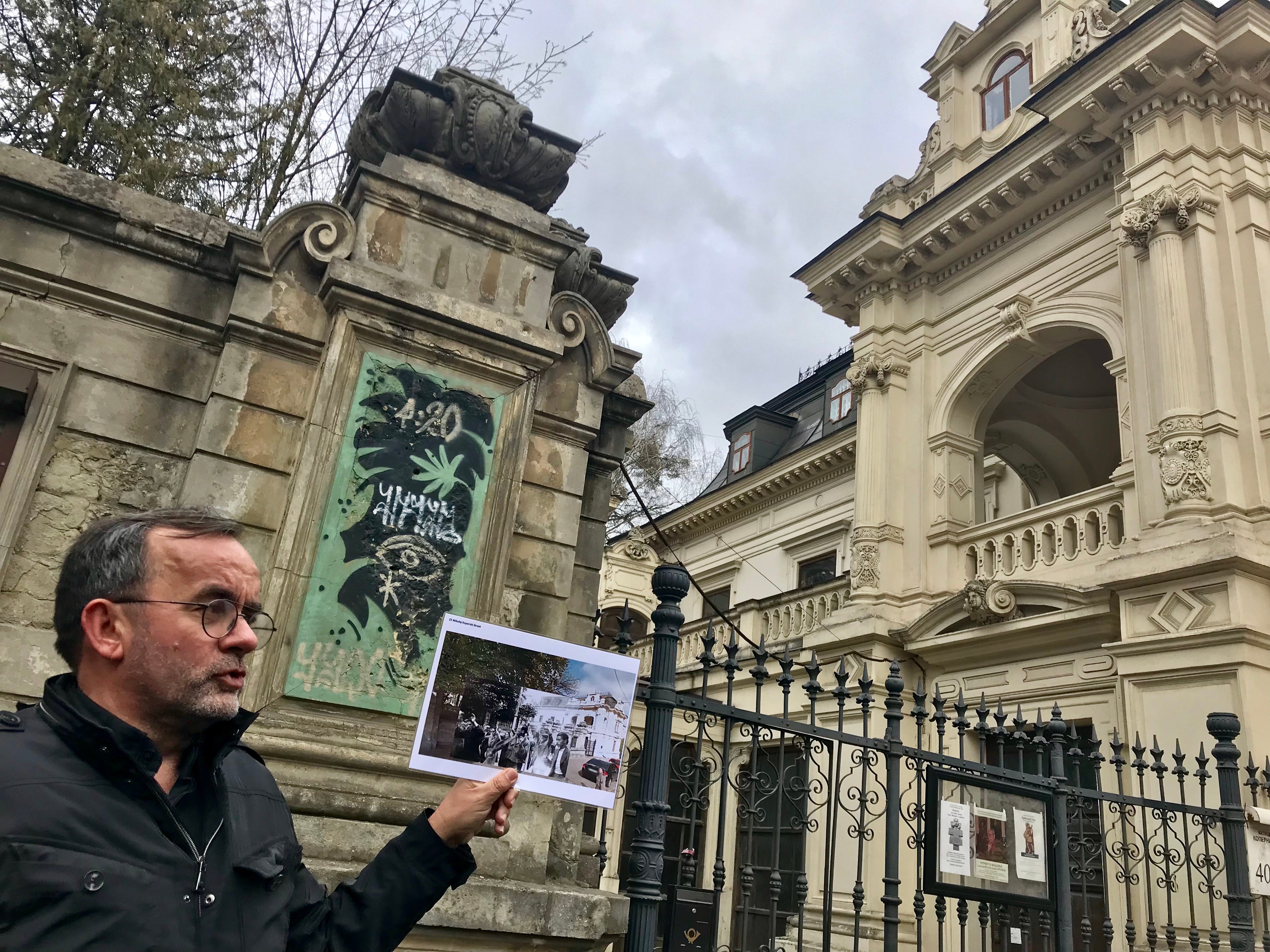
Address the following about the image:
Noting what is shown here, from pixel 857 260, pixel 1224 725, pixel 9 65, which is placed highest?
pixel 857 260

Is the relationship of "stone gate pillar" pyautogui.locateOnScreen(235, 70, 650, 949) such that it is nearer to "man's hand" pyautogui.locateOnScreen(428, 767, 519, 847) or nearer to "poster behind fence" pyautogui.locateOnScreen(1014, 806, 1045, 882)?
"man's hand" pyautogui.locateOnScreen(428, 767, 519, 847)

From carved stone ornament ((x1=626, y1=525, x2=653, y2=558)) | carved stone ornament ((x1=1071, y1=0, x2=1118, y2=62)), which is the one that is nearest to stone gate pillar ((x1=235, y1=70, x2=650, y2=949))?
carved stone ornament ((x1=1071, y1=0, x2=1118, y2=62))

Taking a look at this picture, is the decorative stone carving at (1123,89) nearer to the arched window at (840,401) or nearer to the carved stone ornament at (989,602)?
the carved stone ornament at (989,602)

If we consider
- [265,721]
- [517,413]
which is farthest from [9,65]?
[265,721]

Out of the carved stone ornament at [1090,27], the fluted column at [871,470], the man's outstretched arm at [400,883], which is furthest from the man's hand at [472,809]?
the carved stone ornament at [1090,27]

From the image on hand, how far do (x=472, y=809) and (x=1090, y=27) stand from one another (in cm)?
1531

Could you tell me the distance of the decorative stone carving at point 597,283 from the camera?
4715mm

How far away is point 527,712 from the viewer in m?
2.60

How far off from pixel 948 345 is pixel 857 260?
2117 millimetres

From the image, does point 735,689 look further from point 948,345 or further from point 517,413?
point 517,413

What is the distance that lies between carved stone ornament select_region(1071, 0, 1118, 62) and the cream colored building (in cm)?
4

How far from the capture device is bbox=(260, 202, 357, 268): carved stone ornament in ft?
12.1

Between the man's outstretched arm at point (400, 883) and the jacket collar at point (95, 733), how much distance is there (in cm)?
48

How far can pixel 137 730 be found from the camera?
162 centimetres
